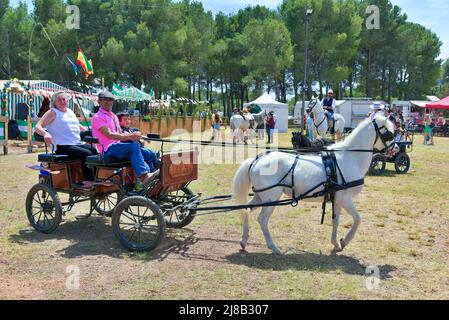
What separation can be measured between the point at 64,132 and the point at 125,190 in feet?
4.50

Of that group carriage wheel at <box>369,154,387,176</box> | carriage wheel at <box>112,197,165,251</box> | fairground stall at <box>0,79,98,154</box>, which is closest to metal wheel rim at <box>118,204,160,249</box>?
carriage wheel at <box>112,197,165,251</box>

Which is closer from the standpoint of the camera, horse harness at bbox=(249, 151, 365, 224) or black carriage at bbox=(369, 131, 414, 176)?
horse harness at bbox=(249, 151, 365, 224)

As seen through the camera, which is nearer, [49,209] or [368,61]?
[49,209]

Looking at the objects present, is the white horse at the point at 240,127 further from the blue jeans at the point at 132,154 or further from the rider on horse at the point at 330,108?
the blue jeans at the point at 132,154

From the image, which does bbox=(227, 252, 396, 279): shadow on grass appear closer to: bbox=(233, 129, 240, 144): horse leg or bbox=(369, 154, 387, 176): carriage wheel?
bbox=(369, 154, 387, 176): carriage wheel

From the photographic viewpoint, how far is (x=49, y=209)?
6.26m

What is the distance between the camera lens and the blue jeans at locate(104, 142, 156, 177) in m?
5.56

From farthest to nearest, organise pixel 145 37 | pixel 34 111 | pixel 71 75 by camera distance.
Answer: pixel 71 75, pixel 145 37, pixel 34 111

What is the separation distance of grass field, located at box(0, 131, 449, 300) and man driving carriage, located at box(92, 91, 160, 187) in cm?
104
